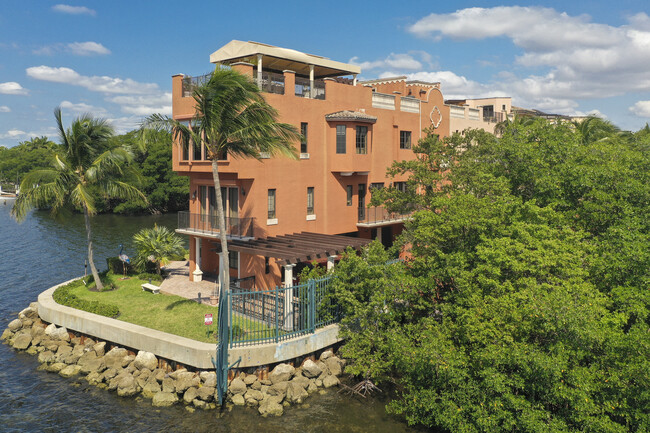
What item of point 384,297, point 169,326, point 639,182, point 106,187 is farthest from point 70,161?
point 639,182

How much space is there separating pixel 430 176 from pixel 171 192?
60995 millimetres

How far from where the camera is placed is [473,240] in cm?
1992

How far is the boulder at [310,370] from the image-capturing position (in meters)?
20.6

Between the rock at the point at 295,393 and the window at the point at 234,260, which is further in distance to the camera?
the window at the point at 234,260

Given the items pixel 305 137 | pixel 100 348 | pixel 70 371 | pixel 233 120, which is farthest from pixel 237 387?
pixel 305 137

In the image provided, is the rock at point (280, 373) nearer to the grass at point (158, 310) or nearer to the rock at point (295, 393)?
the rock at point (295, 393)

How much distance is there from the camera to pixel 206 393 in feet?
62.0

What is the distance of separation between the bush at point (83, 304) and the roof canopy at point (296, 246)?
6370 mm

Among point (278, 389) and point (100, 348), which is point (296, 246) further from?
point (100, 348)

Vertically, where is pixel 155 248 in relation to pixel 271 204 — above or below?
below

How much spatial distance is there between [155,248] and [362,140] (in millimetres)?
14926

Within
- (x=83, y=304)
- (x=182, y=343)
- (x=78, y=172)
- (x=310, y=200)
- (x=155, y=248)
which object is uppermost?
(x=78, y=172)

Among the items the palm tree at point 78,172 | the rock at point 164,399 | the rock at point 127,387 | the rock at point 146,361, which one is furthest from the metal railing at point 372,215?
the rock at point 127,387

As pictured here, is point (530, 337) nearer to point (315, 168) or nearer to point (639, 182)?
point (639, 182)
